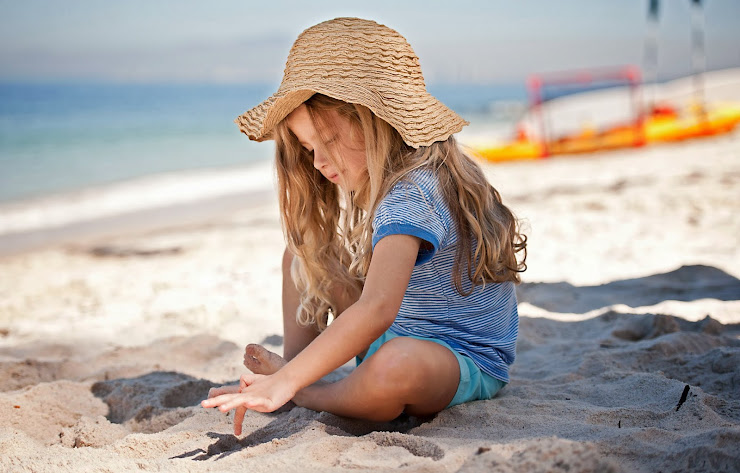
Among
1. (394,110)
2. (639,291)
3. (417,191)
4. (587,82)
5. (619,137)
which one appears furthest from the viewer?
(619,137)

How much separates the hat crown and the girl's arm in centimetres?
54

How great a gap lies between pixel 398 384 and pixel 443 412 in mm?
258

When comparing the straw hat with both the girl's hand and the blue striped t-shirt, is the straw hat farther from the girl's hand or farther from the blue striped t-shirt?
the girl's hand

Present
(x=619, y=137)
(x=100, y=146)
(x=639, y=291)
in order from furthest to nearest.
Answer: (x=100, y=146), (x=619, y=137), (x=639, y=291)

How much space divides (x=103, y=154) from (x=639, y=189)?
1209 centimetres

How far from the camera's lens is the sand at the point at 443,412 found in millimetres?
1480

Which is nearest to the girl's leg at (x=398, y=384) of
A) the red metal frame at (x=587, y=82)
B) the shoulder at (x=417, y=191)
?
the shoulder at (x=417, y=191)

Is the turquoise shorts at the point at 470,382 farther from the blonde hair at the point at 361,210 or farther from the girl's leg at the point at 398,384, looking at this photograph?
the blonde hair at the point at 361,210

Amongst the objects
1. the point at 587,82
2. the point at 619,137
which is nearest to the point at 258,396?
the point at 587,82

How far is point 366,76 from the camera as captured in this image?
5.91ft

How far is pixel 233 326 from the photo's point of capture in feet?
10.0

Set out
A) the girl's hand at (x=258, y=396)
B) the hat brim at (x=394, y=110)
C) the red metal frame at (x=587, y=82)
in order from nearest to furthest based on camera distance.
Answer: the girl's hand at (x=258, y=396) → the hat brim at (x=394, y=110) → the red metal frame at (x=587, y=82)

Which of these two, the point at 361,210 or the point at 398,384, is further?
the point at 361,210

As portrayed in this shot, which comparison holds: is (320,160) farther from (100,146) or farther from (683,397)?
(100,146)
